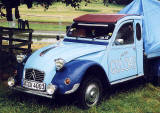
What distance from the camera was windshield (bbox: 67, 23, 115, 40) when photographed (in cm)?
652

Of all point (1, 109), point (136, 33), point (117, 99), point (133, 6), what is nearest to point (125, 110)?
point (117, 99)

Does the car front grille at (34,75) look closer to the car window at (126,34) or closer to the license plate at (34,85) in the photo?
the license plate at (34,85)

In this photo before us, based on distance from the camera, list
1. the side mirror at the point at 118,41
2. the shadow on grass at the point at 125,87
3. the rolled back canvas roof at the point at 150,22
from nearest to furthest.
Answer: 1. the side mirror at the point at 118,41
2. the shadow on grass at the point at 125,87
3. the rolled back canvas roof at the point at 150,22

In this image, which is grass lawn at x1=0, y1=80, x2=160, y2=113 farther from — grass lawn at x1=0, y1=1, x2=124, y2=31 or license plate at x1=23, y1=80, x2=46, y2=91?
grass lawn at x1=0, y1=1, x2=124, y2=31

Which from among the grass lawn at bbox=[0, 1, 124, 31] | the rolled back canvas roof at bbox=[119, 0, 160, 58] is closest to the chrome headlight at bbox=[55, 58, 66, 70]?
the rolled back canvas roof at bbox=[119, 0, 160, 58]

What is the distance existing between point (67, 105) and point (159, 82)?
3088mm

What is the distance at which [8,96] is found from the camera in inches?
260

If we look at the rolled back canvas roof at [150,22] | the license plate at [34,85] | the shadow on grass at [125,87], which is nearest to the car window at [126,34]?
the rolled back canvas roof at [150,22]

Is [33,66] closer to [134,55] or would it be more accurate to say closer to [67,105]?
[67,105]

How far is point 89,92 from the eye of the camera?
577cm

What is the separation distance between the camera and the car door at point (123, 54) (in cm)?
634

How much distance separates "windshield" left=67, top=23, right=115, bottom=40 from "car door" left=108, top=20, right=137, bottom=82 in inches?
9.0

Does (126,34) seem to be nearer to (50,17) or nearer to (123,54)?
Result: (123,54)

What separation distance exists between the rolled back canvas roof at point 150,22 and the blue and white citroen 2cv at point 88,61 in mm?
400
